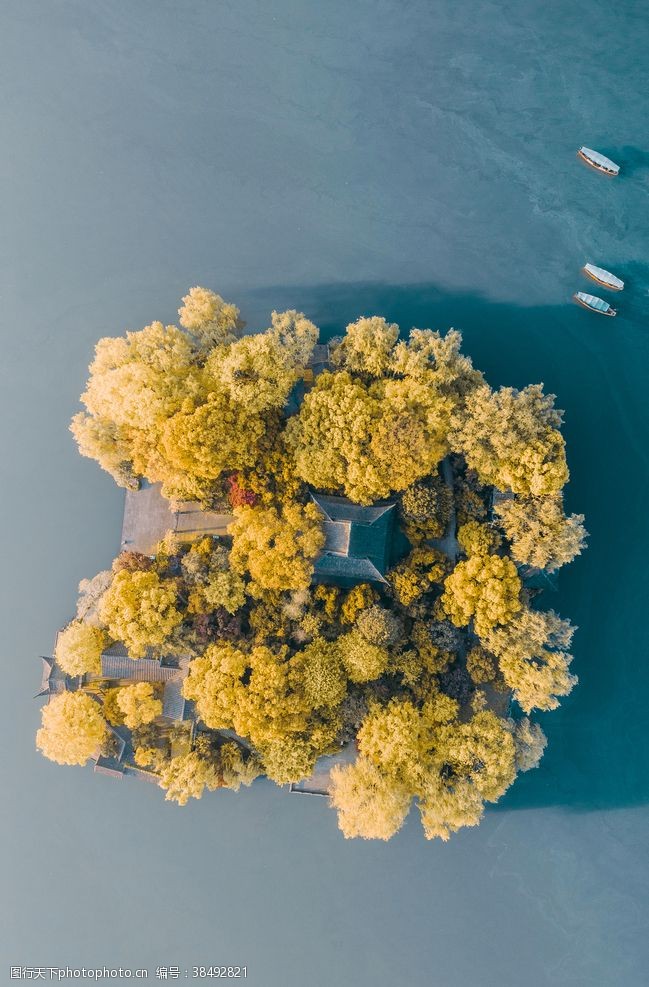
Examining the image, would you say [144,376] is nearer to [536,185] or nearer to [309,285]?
[309,285]

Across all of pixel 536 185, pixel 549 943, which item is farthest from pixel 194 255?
pixel 549 943

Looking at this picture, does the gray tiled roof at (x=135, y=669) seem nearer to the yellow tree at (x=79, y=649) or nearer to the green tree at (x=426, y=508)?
the yellow tree at (x=79, y=649)

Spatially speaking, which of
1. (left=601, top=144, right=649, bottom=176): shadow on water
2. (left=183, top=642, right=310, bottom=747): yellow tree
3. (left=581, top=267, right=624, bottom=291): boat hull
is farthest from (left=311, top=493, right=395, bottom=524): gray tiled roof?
(left=601, top=144, right=649, bottom=176): shadow on water

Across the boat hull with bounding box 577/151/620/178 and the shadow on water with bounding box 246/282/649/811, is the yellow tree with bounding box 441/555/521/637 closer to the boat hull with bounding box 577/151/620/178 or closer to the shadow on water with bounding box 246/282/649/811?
the shadow on water with bounding box 246/282/649/811

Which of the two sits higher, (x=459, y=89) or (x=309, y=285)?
(x=459, y=89)

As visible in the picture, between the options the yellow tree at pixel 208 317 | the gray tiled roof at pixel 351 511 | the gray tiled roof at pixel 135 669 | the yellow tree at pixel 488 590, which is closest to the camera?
the yellow tree at pixel 488 590

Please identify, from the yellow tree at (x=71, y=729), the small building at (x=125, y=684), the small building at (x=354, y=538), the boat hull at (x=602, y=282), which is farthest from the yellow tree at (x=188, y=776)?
the boat hull at (x=602, y=282)
